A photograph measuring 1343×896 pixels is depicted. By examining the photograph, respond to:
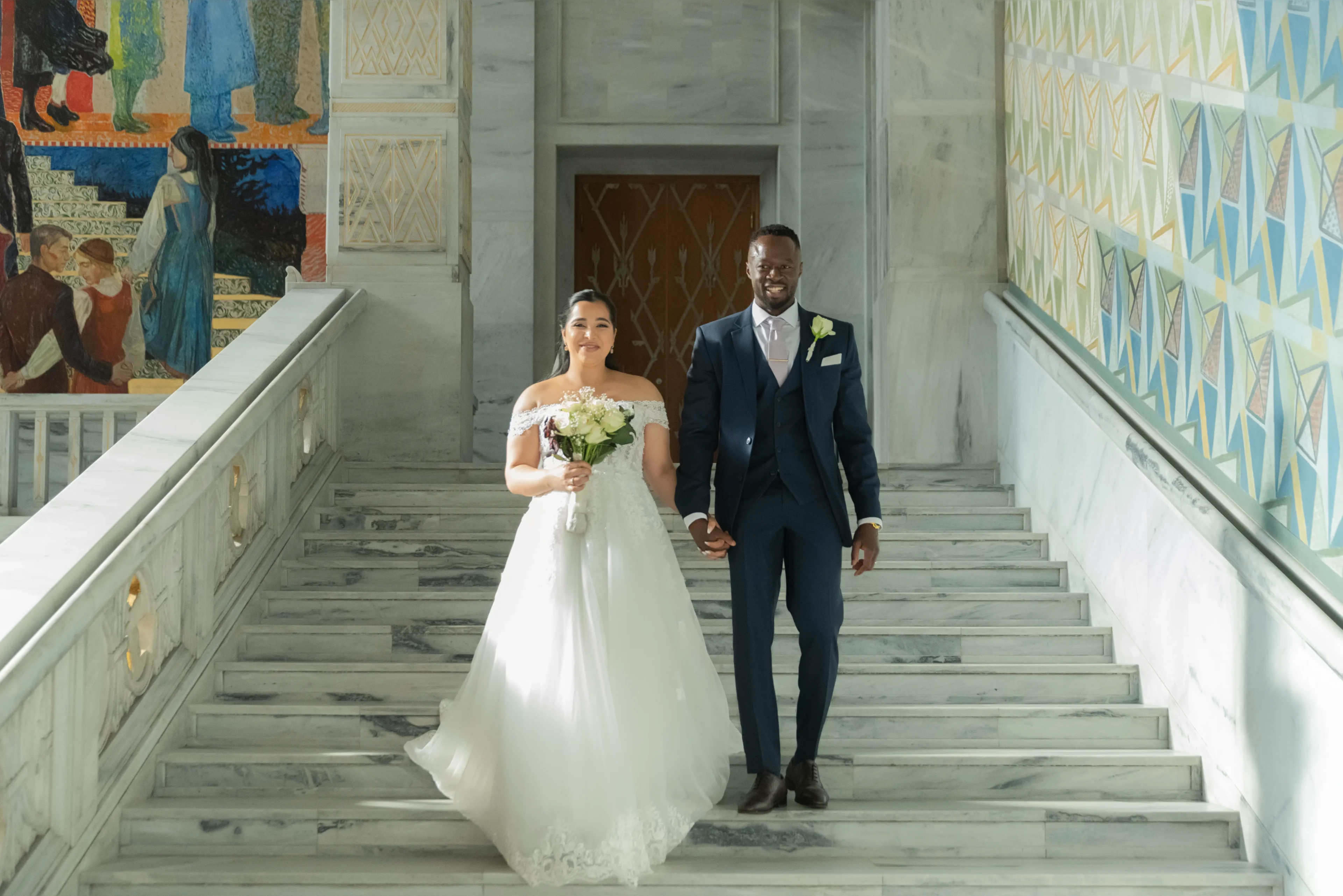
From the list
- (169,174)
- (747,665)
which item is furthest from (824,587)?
(169,174)

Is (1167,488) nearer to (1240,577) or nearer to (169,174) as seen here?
(1240,577)

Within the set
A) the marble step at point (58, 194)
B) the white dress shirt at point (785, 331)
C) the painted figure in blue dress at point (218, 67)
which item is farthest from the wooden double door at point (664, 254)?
the white dress shirt at point (785, 331)

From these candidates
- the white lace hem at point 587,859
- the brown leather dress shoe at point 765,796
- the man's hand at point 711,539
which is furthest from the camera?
the brown leather dress shoe at point 765,796

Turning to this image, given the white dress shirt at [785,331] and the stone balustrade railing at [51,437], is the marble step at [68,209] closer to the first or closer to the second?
the stone balustrade railing at [51,437]

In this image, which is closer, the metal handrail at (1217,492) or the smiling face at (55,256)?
the metal handrail at (1217,492)

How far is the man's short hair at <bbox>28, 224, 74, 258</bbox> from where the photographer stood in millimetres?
9258

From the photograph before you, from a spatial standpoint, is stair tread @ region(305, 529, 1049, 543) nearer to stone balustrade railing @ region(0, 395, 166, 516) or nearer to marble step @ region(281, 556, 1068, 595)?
marble step @ region(281, 556, 1068, 595)

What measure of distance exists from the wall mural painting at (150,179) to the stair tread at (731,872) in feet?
21.1

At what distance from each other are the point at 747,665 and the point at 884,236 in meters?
3.97

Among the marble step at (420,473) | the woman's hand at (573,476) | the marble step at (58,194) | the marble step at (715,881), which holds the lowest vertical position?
the marble step at (715,881)

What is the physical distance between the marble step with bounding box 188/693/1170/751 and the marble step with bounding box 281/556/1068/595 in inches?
37.2

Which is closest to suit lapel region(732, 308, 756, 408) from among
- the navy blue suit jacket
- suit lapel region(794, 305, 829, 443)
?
the navy blue suit jacket

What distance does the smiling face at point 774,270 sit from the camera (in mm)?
3545

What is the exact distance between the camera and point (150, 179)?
934 centimetres
